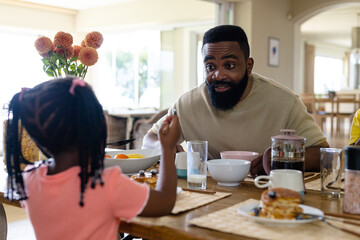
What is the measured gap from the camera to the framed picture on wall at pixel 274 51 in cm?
632

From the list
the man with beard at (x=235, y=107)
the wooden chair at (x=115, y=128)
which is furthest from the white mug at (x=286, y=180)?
the wooden chair at (x=115, y=128)

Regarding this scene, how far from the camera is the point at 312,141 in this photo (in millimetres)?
1795

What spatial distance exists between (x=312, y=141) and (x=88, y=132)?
1.14 meters

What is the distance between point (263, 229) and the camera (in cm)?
95

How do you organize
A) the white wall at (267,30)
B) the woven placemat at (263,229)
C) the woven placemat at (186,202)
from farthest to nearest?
the white wall at (267,30)
the woven placemat at (186,202)
the woven placemat at (263,229)

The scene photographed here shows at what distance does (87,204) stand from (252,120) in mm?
1202

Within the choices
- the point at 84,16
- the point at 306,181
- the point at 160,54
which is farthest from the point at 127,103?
the point at 306,181

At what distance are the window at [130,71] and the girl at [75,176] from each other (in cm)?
807

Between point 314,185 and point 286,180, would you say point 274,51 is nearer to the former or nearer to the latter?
point 314,185

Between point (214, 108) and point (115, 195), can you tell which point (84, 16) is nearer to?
point (214, 108)

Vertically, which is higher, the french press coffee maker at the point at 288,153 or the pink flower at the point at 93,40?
the pink flower at the point at 93,40

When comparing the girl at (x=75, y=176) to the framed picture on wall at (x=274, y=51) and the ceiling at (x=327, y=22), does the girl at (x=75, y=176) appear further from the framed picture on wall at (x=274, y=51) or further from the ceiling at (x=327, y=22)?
the ceiling at (x=327, y=22)

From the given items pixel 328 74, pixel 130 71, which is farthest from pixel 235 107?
pixel 328 74

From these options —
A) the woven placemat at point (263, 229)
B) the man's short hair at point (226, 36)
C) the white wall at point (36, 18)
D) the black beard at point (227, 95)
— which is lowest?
the woven placemat at point (263, 229)
